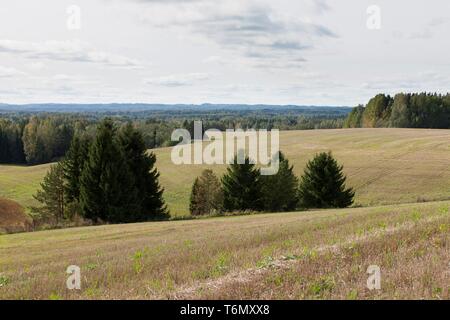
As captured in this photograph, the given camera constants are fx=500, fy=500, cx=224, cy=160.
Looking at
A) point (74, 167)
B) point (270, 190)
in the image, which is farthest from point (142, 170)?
point (270, 190)

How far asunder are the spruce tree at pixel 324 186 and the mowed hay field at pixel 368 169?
2.38 metres

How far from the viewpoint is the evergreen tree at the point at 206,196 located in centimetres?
5212

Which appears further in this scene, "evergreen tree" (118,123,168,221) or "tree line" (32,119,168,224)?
"evergreen tree" (118,123,168,221)

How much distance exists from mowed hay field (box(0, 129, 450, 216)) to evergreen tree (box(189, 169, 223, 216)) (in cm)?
280

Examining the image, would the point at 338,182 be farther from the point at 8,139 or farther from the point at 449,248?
the point at 8,139

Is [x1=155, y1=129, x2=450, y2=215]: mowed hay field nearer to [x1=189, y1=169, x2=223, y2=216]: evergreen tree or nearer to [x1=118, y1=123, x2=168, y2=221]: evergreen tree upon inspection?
[x1=189, y1=169, x2=223, y2=216]: evergreen tree

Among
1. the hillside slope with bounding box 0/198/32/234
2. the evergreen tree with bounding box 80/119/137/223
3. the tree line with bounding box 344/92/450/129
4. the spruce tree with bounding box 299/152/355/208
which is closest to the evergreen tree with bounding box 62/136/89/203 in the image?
the hillside slope with bounding box 0/198/32/234

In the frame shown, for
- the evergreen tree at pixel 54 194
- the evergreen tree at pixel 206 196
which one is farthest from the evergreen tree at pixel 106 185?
the evergreen tree at pixel 54 194

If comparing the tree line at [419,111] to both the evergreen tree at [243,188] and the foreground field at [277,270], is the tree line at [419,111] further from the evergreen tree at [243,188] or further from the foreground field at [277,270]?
the foreground field at [277,270]

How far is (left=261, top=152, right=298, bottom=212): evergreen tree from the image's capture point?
5016cm
